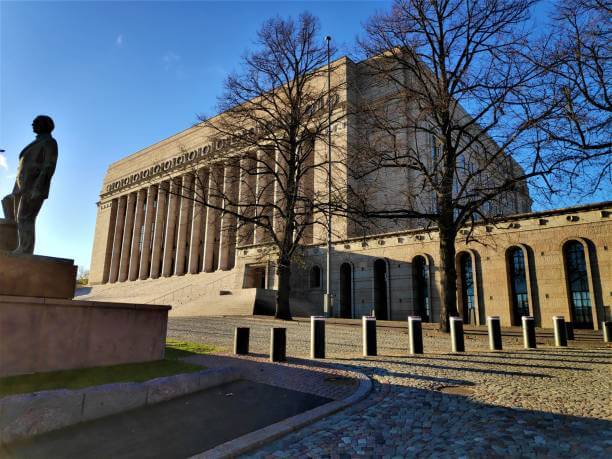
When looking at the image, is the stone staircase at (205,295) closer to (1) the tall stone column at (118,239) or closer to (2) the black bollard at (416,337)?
(1) the tall stone column at (118,239)

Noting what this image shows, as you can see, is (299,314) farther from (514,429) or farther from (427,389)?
(514,429)

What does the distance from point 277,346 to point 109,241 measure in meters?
66.7

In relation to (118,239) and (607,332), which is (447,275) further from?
(118,239)

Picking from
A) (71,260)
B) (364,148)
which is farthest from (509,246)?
(71,260)

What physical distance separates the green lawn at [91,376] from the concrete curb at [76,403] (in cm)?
48

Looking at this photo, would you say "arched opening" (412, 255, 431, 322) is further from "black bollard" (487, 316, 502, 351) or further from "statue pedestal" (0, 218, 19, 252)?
"statue pedestal" (0, 218, 19, 252)

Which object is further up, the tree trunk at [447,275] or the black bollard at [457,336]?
the tree trunk at [447,275]

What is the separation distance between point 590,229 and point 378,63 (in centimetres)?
1436

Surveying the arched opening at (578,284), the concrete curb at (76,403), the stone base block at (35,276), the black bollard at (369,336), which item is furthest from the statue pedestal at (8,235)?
the arched opening at (578,284)

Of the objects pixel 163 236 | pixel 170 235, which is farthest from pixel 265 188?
pixel 163 236

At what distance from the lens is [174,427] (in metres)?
4.95

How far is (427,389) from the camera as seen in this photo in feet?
22.1

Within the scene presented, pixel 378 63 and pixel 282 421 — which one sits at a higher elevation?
pixel 378 63

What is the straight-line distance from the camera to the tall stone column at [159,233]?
57.8 m
